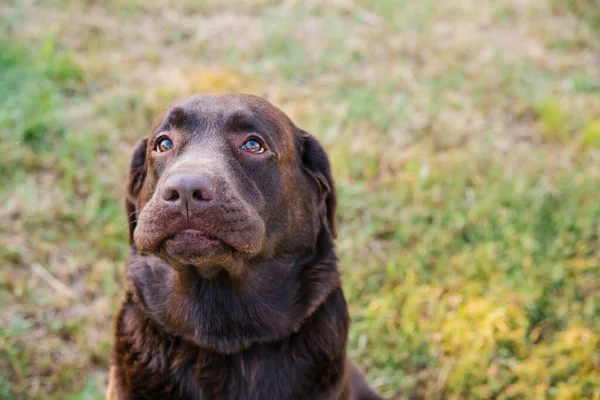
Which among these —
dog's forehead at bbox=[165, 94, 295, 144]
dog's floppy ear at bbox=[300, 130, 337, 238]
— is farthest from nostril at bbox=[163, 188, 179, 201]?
dog's floppy ear at bbox=[300, 130, 337, 238]

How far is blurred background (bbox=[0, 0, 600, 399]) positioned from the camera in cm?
365

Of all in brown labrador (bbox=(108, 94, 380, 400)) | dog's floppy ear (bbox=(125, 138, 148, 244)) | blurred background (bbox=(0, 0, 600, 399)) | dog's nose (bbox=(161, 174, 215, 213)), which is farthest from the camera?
blurred background (bbox=(0, 0, 600, 399))

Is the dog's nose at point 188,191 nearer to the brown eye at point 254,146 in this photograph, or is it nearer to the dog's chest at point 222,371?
the brown eye at point 254,146

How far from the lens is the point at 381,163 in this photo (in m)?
5.05

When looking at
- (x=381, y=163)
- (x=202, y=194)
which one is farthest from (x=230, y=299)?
(x=381, y=163)

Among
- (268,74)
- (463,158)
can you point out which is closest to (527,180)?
(463,158)

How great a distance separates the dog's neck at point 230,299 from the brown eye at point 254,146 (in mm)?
486

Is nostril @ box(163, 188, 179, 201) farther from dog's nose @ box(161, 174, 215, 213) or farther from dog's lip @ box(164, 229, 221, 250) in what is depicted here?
dog's lip @ box(164, 229, 221, 250)

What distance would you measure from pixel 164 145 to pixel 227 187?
0.52 metres

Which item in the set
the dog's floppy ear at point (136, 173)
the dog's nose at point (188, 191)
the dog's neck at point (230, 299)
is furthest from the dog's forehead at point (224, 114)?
the dog's neck at point (230, 299)

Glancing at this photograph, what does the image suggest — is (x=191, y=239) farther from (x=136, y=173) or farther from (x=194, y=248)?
(x=136, y=173)

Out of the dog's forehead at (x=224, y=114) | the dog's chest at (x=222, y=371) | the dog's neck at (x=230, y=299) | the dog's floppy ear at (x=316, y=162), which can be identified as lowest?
the dog's chest at (x=222, y=371)

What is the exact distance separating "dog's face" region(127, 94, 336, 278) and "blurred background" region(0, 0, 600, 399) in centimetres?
120

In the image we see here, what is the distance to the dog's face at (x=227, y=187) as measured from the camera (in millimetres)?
2174
